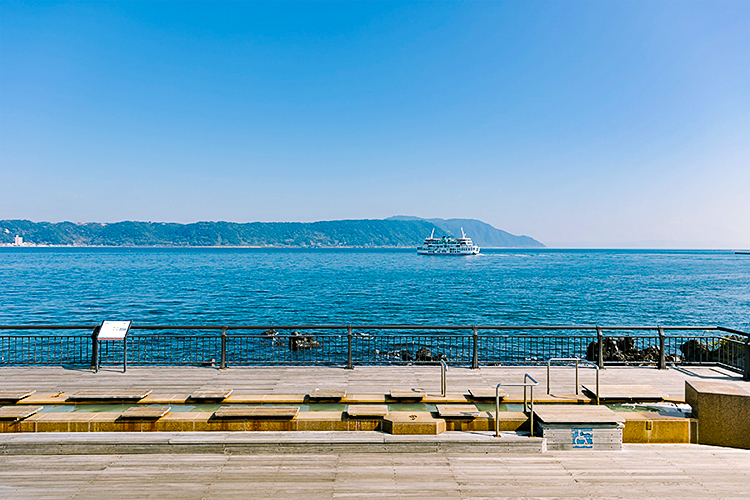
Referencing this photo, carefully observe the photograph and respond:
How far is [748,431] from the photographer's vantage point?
7543 mm

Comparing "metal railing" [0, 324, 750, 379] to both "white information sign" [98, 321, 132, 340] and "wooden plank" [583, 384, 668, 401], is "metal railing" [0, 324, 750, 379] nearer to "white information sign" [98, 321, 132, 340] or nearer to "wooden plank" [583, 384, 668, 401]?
"white information sign" [98, 321, 132, 340]

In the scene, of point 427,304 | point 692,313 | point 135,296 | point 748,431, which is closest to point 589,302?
point 692,313

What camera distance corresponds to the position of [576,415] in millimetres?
7426

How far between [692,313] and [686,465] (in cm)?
4591

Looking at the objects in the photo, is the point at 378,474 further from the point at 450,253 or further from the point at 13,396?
the point at 450,253

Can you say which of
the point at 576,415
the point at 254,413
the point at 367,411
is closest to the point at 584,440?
the point at 576,415

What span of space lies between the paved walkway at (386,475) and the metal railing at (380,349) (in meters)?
3.70

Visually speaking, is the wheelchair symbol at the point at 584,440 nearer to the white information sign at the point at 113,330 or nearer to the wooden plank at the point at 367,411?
the wooden plank at the point at 367,411

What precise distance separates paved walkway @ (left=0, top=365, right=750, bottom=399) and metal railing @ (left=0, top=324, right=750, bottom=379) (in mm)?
404

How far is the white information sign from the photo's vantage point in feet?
38.7

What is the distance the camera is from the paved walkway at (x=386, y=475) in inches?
229

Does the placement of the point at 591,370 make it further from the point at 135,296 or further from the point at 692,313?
the point at 135,296

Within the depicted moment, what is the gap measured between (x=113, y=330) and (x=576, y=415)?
10902 millimetres

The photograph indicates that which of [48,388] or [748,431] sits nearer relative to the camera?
[748,431]
